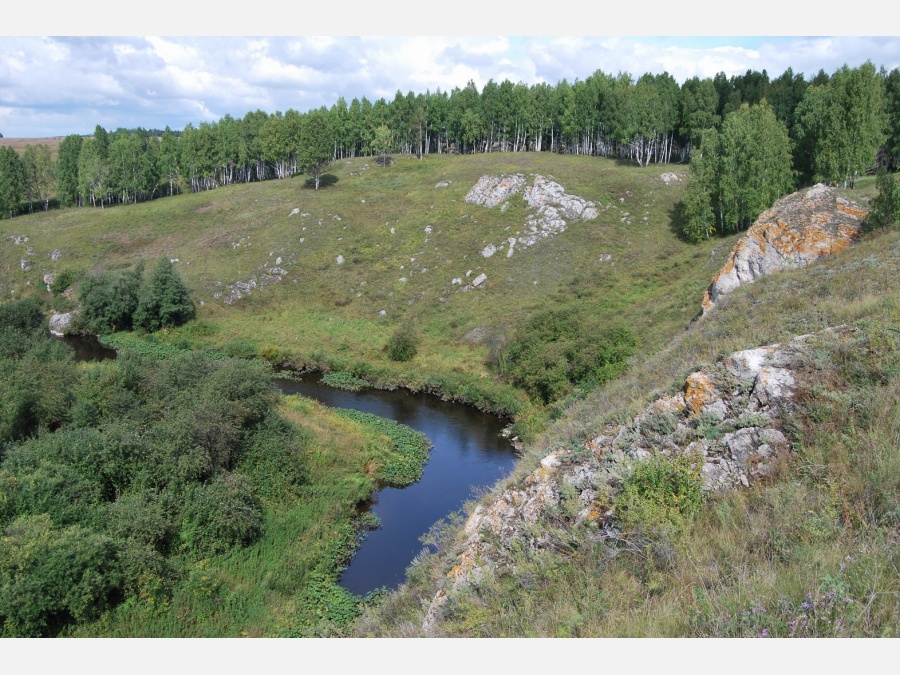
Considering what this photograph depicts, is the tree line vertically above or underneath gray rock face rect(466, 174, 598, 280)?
above

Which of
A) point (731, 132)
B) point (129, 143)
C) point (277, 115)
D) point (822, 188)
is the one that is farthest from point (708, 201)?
point (129, 143)

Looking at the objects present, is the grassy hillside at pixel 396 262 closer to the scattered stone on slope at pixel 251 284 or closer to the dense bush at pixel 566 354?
the scattered stone on slope at pixel 251 284

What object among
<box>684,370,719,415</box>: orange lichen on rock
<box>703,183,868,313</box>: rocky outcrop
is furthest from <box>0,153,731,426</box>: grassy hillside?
<box>684,370,719,415</box>: orange lichen on rock

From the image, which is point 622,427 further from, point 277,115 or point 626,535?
point 277,115

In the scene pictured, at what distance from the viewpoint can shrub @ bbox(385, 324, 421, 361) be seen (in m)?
44.5

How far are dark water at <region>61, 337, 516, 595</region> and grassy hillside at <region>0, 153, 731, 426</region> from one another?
243 cm

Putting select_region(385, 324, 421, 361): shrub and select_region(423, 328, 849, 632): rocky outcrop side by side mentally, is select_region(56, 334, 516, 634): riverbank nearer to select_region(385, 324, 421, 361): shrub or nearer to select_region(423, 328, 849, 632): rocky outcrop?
select_region(385, 324, 421, 361): shrub

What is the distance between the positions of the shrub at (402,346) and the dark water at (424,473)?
433cm

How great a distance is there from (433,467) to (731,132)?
139 feet

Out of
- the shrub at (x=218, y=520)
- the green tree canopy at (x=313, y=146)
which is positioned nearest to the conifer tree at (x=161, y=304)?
the green tree canopy at (x=313, y=146)

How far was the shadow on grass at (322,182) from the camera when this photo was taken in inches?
3115

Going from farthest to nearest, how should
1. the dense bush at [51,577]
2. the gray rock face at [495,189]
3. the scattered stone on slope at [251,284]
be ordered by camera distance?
the gray rock face at [495,189]
the scattered stone on slope at [251,284]
the dense bush at [51,577]

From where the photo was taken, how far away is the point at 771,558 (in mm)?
7598

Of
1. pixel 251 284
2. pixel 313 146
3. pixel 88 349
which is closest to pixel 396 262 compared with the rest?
pixel 251 284
